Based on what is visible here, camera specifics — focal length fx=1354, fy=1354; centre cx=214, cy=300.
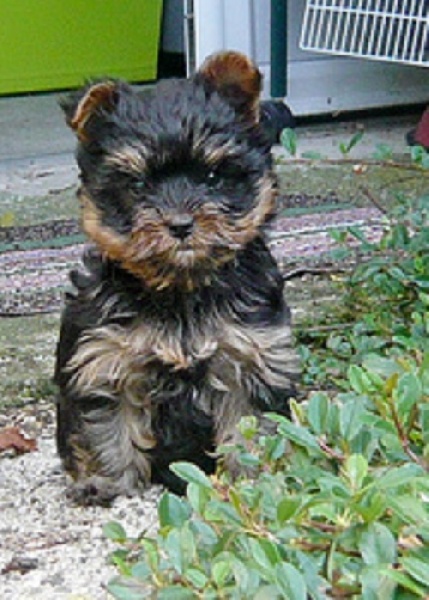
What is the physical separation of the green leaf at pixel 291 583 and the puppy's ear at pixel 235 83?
1688 millimetres

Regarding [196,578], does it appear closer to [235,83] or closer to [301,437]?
[301,437]

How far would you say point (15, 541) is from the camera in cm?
282

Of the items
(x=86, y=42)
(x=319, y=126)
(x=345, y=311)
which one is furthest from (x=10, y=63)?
(x=345, y=311)

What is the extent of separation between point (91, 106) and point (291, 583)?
1.71 meters

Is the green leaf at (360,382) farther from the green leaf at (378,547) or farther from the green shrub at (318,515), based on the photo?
the green leaf at (378,547)

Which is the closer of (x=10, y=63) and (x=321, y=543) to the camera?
(x=321, y=543)

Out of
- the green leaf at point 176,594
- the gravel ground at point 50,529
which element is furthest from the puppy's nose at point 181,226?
the green leaf at point 176,594

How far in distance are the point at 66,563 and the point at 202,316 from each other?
0.60m

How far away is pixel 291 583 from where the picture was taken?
51.9 inches

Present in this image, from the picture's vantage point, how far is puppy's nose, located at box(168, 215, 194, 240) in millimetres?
2688

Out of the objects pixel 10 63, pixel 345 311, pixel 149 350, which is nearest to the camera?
pixel 149 350

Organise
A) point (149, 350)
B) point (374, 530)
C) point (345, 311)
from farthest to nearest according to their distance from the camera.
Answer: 1. point (345, 311)
2. point (149, 350)
3. point (374, 530)

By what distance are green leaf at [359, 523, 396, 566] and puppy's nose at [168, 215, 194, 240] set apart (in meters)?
1.39

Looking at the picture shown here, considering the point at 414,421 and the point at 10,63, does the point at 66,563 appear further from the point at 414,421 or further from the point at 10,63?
the point at 10,63
